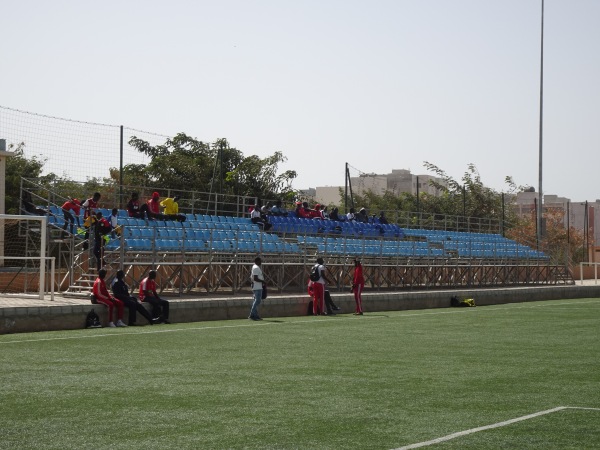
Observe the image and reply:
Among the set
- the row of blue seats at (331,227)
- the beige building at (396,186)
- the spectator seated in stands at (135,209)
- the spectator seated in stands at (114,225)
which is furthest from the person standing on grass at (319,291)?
the beige building at (396,186)

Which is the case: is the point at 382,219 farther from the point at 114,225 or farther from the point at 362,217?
the point at 114,225

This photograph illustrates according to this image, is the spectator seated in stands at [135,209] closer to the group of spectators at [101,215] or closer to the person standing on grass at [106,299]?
the group of spectators at [101,215]

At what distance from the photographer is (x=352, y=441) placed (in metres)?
7.15

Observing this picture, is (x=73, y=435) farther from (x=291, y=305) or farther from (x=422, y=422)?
(x=291, y=305)

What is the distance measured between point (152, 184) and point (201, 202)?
1124 cm

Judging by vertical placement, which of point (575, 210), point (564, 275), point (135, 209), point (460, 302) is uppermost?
point (575, 210)

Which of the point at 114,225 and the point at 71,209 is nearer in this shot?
the point at 114,225

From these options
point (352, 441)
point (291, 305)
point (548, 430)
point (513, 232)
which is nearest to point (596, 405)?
point (548, 430)

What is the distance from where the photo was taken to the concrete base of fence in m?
17.6

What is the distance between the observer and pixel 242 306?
22688mm

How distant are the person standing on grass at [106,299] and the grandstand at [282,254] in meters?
2.90

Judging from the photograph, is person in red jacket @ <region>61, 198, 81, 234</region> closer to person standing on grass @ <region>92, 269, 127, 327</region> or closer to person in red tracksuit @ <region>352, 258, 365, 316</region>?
person standing on grass @ <region>92, 269, 127, 327</region>

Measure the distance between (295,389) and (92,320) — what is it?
9684 millimetres

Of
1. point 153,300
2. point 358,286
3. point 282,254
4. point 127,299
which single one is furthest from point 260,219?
point 127,299
